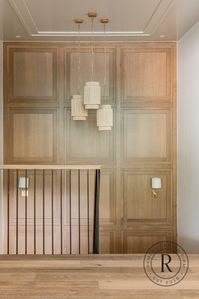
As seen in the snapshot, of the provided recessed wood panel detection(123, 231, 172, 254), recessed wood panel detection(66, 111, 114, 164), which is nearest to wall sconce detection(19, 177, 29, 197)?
recessed wood panel detection(66, 111, 114, 164)

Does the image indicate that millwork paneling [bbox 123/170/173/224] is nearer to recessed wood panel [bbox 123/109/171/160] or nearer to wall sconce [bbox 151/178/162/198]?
wall sconce [bbox 151/178/162/198]

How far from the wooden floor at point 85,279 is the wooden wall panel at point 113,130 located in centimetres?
194

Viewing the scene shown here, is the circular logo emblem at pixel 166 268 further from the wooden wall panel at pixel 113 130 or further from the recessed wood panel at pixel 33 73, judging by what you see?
the recessed wood panel at pixel 33 73

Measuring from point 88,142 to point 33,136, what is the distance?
0.80m

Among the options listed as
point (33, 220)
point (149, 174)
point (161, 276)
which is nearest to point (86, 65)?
point (149, 174)

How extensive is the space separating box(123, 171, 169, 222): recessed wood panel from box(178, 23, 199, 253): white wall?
24 cm

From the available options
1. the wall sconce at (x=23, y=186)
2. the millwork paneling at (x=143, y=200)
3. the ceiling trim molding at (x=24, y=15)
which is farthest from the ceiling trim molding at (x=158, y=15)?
the wall sconce at (x=23, y=186)

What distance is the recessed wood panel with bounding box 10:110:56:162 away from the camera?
5020 mm

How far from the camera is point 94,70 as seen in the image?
5.03 m

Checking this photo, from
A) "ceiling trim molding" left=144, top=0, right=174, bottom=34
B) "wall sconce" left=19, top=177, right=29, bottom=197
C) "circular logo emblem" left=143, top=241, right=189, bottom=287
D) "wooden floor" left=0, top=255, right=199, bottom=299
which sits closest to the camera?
"wooden floor" left=0, top=255, right=199, bottom=299

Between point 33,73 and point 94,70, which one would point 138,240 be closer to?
point 94,70

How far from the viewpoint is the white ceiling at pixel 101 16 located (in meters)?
3.57

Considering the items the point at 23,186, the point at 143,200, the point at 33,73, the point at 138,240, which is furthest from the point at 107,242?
the point at 33,73

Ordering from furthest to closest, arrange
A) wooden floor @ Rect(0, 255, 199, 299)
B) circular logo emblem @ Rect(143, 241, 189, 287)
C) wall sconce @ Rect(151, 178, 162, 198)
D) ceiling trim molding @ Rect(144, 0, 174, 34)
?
wall sconce @ Rect(151, 178, 162, 198), ceiling trim molding @ Rect(144, 0, 174, 34), circular logo emblem @ Rect(143, 241, 189, 287), wooden floor @ Rect(0, 255, 199, 299)
